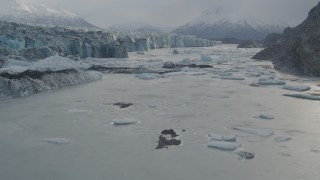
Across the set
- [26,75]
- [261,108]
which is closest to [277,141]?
[261,108]

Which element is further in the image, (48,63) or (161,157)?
(48,63)

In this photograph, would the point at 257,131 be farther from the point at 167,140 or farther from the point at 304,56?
the point at 304,56

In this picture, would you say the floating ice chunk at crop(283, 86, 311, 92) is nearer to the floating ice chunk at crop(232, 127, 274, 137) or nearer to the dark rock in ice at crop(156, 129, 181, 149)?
the floating ice chunk at crop(232, 127, 274, 137)

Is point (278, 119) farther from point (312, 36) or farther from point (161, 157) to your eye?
point (312, 36)

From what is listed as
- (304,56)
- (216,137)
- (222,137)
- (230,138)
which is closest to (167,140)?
(216,137)

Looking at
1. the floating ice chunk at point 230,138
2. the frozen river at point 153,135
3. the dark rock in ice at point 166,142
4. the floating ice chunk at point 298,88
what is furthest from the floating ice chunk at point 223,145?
the floating ice chunk at point 298,88

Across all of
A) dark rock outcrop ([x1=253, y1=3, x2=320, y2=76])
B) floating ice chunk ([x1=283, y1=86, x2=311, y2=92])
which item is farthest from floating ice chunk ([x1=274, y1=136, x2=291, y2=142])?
dark rock outcrop ([x1=253, y1=3, x2=320, y2=76])

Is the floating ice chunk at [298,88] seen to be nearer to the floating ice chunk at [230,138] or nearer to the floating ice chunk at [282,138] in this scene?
the floating ice chunk at [282,138]
